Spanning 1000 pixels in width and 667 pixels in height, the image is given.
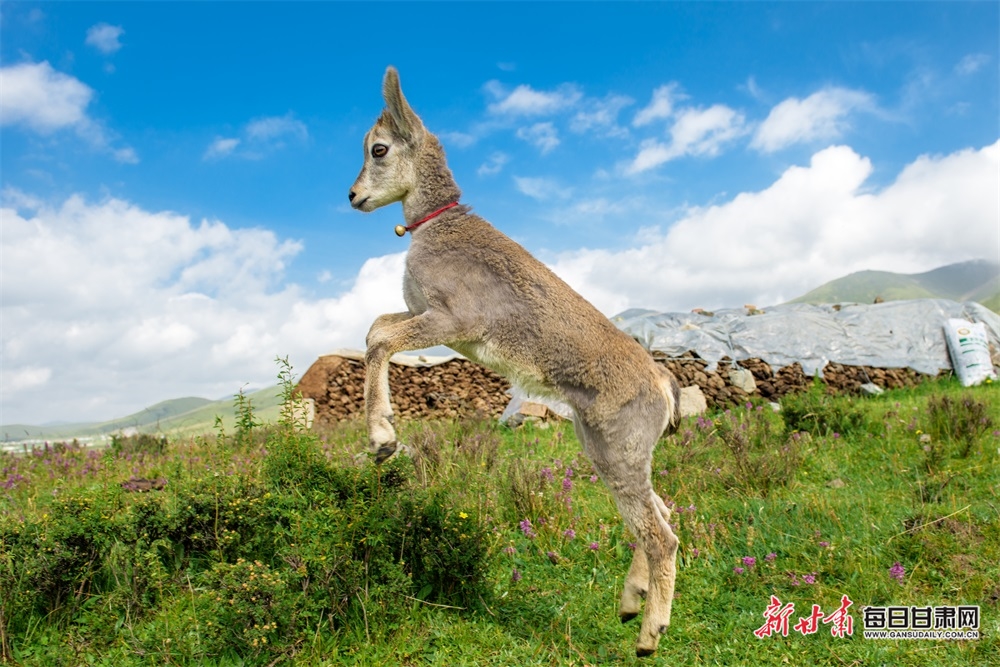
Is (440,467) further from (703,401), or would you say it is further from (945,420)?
(703,401)

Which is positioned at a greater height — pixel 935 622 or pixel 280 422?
pixel 280 422

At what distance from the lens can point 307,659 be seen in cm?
446

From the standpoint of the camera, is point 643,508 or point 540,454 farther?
point 540,454

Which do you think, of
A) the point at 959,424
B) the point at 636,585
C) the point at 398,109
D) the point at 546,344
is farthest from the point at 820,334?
the point at 398,109

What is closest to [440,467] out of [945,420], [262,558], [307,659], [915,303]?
[262,558]

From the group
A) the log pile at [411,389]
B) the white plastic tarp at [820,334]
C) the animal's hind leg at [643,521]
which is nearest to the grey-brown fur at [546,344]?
the animal's hind leg at [643,521]

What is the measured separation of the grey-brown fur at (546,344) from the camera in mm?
4551

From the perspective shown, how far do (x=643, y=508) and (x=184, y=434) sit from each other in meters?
Answer: 11.2

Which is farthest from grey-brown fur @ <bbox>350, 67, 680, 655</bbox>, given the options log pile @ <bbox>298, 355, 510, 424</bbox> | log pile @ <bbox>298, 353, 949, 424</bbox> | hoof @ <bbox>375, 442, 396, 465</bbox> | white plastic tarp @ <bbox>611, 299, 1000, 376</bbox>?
white plastic tarp @ <bbox>611, 299, 1000, 376</bbox>

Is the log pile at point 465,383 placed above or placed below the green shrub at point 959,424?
above

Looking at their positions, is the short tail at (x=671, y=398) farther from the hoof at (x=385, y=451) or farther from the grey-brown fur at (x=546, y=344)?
the hoof at (x=385, y=451)

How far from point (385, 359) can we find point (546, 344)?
1.06 m

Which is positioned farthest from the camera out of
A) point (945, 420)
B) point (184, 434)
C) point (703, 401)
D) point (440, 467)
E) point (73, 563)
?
point (703, 401)

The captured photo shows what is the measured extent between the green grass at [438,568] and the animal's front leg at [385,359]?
1.06 m
